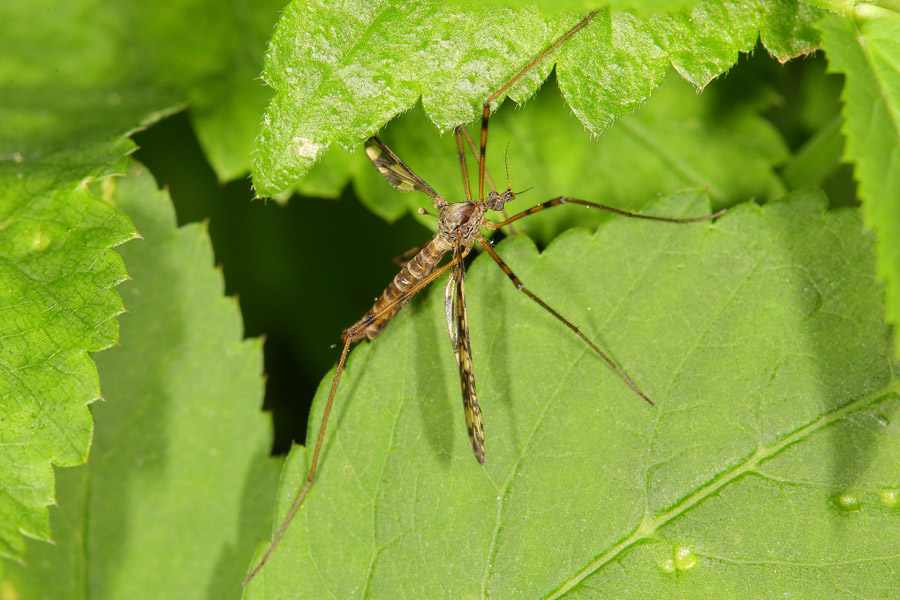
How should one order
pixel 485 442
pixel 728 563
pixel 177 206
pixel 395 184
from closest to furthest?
1. pixel 728 563
2. pixel 485 442
3. pixel 395 184
4. pixel 177 206

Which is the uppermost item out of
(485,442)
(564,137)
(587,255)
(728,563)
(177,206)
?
(177,206)

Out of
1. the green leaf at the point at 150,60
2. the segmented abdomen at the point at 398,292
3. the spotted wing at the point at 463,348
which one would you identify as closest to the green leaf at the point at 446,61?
the spotted wing at the point at 463,348

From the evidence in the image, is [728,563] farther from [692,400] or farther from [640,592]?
[692,400]

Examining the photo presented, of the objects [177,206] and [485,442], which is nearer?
[485,442]

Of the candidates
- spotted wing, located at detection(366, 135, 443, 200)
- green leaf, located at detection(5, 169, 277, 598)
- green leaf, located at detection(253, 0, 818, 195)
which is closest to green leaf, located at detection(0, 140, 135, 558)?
green leaf, located at detection(5, 169, 277, 598)

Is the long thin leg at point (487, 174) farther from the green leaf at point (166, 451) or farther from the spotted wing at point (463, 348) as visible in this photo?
the green leaf at point (166, 451)

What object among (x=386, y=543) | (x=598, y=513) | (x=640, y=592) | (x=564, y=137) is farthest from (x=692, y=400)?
(x=564, y=137)

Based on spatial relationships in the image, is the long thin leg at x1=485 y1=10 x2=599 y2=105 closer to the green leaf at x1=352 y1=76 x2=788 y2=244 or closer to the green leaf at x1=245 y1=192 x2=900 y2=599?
the green leaf at x1=245 y1=192 x2=900 y2=599

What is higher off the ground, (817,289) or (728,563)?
(817,289)
